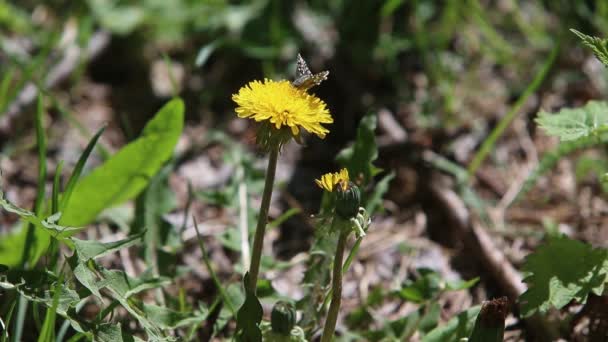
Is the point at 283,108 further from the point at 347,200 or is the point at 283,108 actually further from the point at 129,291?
the point at 129,291

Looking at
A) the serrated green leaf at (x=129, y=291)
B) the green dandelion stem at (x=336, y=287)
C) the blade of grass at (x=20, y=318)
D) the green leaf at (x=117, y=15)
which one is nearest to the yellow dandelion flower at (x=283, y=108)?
the green dandelion stem at (x=336, y=287)

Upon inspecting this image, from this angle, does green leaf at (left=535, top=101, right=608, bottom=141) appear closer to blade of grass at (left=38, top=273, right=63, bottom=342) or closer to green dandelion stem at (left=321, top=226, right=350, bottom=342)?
green dandelion stem at (left=321, top=226, right=350, bottom=342)

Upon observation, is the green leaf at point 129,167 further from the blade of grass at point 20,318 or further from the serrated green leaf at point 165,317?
the serrated green leaf at point 165,317

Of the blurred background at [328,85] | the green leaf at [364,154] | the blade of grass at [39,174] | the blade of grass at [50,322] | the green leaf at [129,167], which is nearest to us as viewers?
the blade of grass at [50,322]

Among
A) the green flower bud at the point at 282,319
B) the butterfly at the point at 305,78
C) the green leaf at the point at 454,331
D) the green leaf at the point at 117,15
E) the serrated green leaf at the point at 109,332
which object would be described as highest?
the green leaf at the point at 117,15

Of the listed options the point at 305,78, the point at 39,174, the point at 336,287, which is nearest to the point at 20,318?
the point at 39,174
